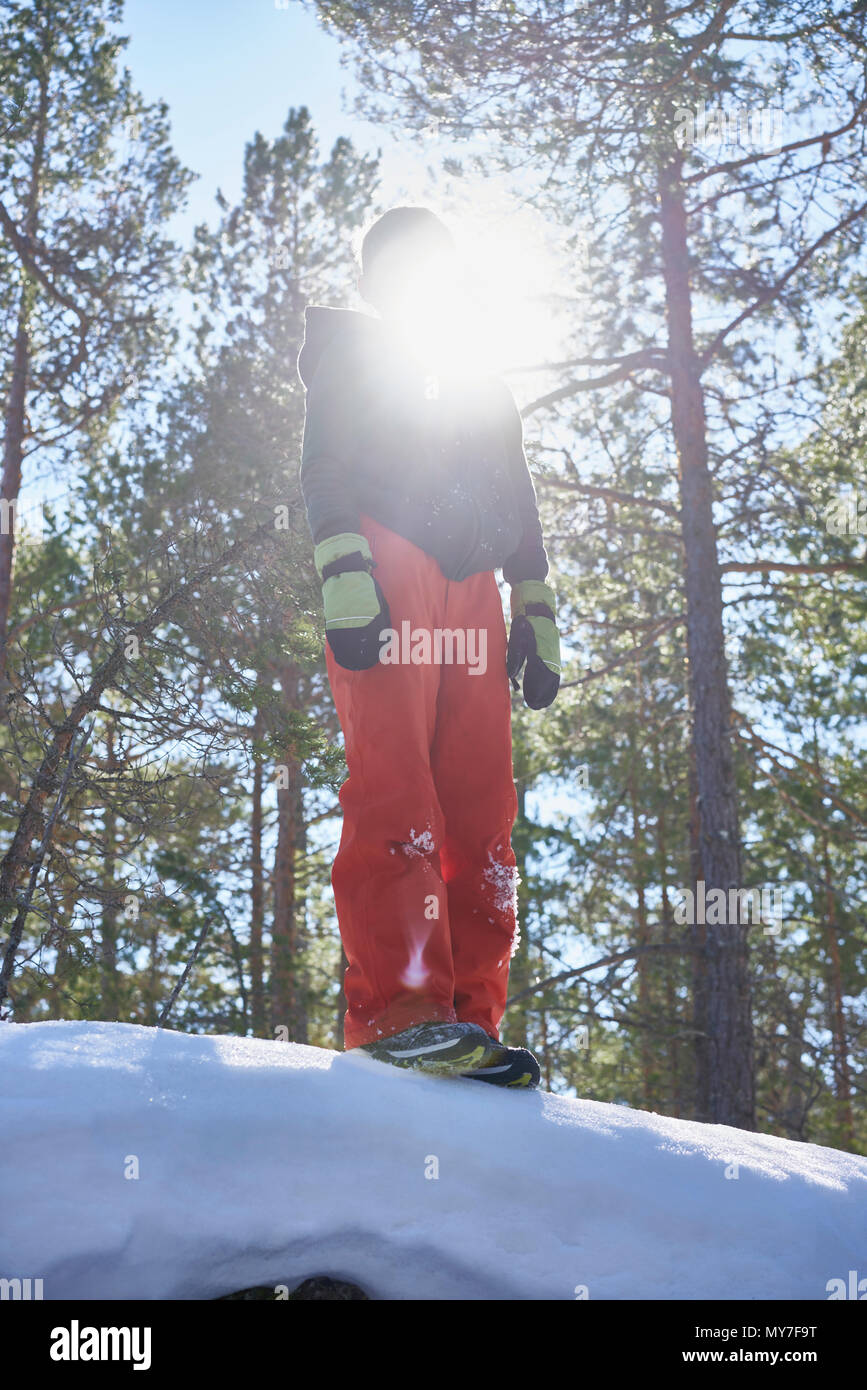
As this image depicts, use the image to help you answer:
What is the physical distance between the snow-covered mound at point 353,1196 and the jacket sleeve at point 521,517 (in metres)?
1.67

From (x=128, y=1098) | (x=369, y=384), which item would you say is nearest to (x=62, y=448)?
(x=369, y=384)

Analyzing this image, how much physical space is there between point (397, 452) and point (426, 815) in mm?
1010

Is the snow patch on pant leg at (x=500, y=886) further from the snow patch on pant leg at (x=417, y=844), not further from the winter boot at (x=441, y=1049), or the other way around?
the winter boot at (x=441, y=1049)

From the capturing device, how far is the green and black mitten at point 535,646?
2979 millimetres

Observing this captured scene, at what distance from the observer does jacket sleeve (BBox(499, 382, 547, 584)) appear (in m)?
3.13

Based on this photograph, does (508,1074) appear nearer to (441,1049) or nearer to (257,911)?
(441,1049)

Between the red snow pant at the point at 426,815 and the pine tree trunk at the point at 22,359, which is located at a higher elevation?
the pine tree trunk at the point at 22,359

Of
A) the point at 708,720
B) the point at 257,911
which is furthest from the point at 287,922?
the point at 708,720

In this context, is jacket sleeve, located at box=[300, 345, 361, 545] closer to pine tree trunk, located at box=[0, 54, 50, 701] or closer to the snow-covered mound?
the snow-covered mound

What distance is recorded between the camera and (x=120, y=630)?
3393 millimetres

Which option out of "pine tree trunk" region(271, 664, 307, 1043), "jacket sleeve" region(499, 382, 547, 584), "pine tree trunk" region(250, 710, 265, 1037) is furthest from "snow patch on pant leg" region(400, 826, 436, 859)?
"pine tree trunk" region(250, 710, 265, 1037)

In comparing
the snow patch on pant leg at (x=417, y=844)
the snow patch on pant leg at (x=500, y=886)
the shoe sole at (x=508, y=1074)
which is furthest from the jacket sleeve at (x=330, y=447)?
the shoe sole at (x=508, y=1074)

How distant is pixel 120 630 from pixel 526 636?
4.44 ft

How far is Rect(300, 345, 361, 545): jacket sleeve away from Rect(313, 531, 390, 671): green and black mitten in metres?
0.08
